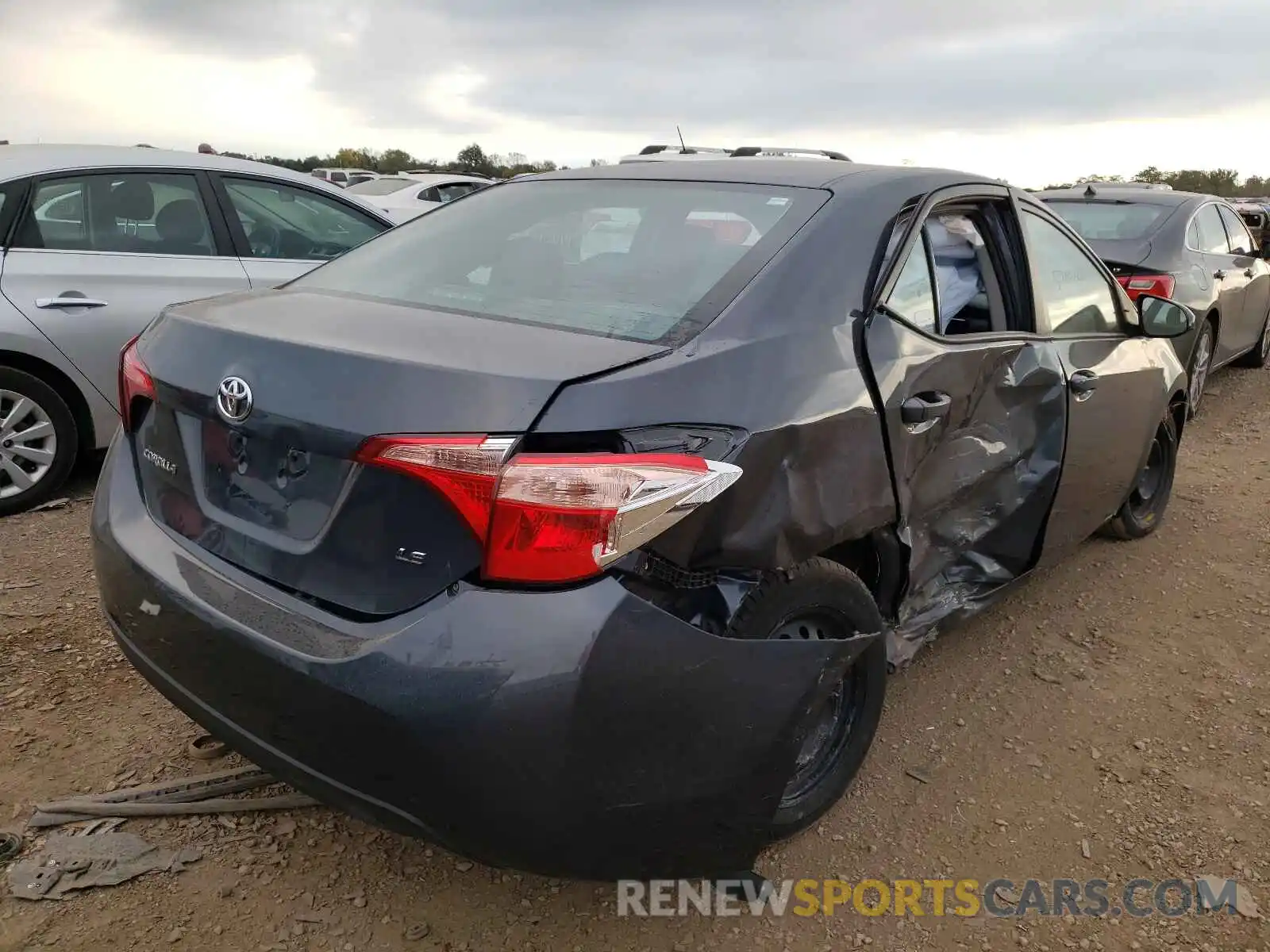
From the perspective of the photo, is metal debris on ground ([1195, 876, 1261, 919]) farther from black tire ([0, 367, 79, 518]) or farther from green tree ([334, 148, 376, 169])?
green tree ([334, 148, 376, 169])

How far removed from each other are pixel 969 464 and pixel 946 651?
0.97m

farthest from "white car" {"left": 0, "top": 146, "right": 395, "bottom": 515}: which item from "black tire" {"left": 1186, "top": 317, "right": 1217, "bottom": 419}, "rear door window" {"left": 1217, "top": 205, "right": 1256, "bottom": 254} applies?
"rear door window" {"left": 1217, "top": 205, "right": 1256, "bottom": 254}

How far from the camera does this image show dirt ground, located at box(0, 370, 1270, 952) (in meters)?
2.12

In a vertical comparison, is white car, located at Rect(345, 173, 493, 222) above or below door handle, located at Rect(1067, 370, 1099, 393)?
above

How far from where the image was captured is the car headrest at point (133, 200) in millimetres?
4527

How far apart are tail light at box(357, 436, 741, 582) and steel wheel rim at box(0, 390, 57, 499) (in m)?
3.41

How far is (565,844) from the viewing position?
172cm

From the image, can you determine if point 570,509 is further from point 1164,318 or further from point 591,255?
point 1164,318

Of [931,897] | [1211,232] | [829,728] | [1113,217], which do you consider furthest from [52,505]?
[1211,232]

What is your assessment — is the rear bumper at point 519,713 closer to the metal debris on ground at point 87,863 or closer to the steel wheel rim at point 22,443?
the metal debris on ground at point 87,863

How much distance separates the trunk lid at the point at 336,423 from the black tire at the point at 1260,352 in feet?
28.6

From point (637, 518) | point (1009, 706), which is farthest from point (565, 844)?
point (1009, 706)

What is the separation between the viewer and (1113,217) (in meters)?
6.83

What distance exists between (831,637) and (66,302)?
374cm
